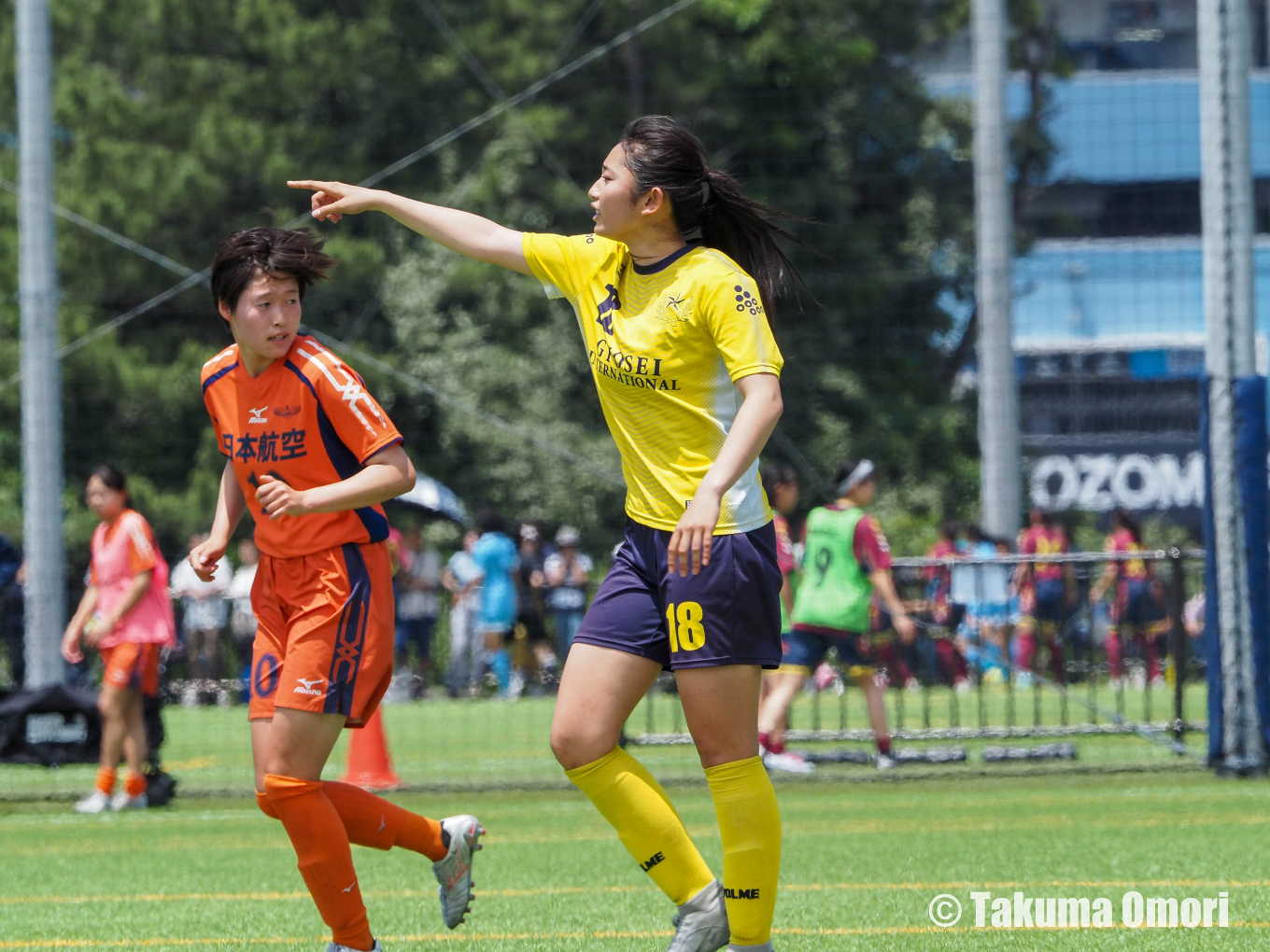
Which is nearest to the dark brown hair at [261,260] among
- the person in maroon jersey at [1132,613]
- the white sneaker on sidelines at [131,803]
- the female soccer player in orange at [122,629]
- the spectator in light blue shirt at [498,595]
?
the female soccer player in orange at [122,629]

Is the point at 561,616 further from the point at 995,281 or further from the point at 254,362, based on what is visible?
the point at 254,362

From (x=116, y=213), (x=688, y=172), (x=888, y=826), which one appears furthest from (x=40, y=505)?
(x=116, y=213)

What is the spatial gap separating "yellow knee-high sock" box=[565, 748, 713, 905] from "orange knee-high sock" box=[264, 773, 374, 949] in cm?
73

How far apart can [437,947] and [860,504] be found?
21.0 feet

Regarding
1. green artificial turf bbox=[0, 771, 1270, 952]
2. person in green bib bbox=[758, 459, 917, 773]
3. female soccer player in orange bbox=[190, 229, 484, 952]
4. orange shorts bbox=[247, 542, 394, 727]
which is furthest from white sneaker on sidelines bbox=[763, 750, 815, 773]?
orange shorts bbox=[247, 542, 394, 727]

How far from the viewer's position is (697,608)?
4535mm

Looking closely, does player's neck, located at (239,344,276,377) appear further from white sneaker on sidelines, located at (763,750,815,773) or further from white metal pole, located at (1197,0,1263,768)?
white metal pole, located at (1197,0,1263,768)

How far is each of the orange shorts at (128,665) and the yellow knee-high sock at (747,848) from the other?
6.28 meters

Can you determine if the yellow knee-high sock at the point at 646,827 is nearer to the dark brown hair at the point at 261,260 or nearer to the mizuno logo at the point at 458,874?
the mizuno logo at the point at 458,874

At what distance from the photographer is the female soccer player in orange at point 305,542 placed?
5.02 metres

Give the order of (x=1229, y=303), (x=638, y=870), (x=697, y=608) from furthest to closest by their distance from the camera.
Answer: (x=1229, y=303)
(x=638, y=870)
(x=697, y=608)

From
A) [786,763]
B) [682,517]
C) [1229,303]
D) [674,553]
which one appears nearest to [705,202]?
[682,517]

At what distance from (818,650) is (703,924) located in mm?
6833

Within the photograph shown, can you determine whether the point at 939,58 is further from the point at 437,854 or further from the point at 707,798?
the point at 437,854
